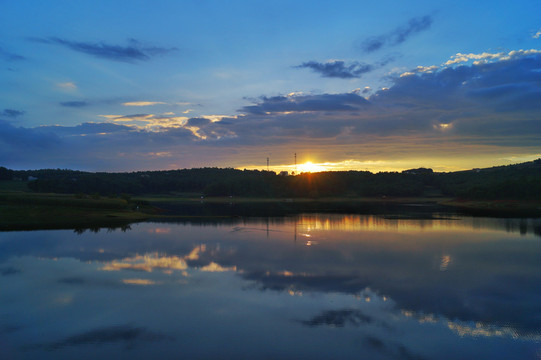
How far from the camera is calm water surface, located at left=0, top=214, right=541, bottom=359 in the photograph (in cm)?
1302

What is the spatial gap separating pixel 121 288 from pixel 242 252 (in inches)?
466

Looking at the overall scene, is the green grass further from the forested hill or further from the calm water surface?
the forested hill

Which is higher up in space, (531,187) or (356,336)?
(531,187)

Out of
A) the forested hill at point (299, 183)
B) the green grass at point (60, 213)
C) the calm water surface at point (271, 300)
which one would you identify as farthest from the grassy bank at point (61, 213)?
the forested hill at point (299, 183)

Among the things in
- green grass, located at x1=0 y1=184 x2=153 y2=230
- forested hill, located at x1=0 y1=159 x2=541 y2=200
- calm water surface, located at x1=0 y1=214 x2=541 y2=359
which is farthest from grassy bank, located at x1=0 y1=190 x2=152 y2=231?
forested hill, located at x1=0 y1=159 x2=541 y2=200

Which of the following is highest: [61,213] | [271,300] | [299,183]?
[299,183]

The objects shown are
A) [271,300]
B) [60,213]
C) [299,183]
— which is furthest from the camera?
[299,183]

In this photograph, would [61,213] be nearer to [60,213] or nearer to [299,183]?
[60,213]

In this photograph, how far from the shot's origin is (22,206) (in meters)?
53.5

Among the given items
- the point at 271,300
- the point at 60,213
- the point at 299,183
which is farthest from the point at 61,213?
the point at 299,183

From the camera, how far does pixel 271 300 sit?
17828mm

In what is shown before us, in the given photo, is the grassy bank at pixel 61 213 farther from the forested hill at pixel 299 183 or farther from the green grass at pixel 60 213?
the forested hill at pixel 299 183

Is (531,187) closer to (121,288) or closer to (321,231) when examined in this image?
(321,231)

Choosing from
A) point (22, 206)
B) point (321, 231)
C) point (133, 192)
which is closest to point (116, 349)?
point (321, 231)
